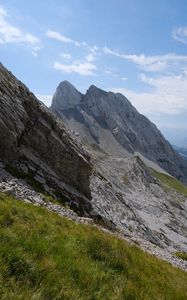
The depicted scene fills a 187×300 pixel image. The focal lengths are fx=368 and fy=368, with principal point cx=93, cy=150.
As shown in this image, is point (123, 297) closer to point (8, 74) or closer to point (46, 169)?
point (46, 169)

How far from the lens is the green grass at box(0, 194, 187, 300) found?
8.05 m

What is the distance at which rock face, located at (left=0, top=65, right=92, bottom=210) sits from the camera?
2814 cm

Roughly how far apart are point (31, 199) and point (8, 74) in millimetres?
16845

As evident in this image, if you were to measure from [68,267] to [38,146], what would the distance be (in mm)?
22948

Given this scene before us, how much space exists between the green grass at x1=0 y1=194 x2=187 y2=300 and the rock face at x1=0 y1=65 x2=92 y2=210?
15.0 meters

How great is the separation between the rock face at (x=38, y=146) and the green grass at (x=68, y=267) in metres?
15.0

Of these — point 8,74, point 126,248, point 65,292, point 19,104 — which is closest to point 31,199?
point 126,248

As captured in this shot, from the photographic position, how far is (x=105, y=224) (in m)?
32.8

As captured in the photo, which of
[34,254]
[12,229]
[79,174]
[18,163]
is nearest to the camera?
[34,254]

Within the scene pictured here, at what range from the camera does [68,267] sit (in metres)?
9.62

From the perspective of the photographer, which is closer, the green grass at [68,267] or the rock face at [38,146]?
the green grass at [68,267]

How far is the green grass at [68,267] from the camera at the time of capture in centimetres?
805

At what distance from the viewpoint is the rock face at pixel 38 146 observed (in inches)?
1108

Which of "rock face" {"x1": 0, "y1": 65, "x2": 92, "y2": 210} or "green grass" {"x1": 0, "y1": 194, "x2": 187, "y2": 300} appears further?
"rock face" {"x1": 0, "y1": 65, "x2": 92, "y2": 210}
